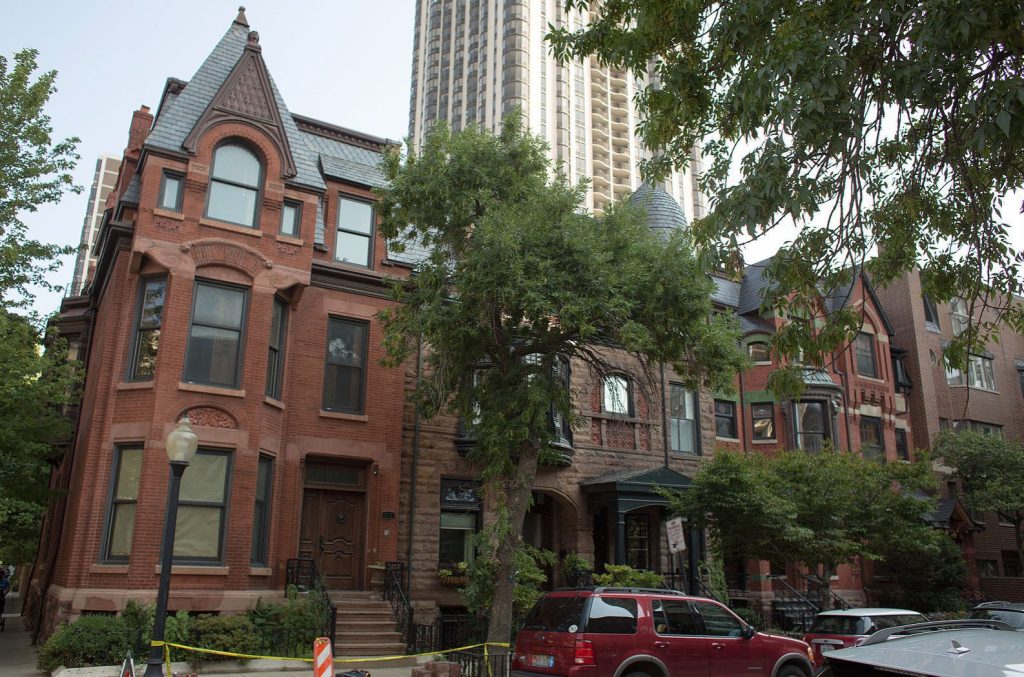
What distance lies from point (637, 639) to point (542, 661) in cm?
139

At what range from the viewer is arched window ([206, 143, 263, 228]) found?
61.1 ft

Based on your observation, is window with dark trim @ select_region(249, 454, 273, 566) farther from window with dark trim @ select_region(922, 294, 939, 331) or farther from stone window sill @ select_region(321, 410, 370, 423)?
window with dark trim @ select_region(922, 294, 939, 331)

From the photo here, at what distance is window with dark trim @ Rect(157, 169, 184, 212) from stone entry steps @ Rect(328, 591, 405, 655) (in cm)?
939

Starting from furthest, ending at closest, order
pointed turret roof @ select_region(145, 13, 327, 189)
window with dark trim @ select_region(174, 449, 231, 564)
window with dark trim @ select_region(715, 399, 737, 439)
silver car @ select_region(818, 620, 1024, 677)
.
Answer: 1. window with dark trim @ select_region(715, 399, 737, 439)
2. pointed turret roof @ select_region(145, 13, 327, 189)
3. window with dark trim @ select_region(174, 449, 231, 564)
4. silver car @ select_region(818, 620, 1024, 677)

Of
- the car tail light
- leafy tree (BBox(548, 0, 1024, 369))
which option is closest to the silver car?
leafy tree (BBox(548, 0, 1024, 369))

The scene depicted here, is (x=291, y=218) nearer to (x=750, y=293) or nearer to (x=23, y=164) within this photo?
(x=23, y=164)

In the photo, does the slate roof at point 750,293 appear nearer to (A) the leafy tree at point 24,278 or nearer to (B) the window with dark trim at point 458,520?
(B) the window with dark trim at point 458,520

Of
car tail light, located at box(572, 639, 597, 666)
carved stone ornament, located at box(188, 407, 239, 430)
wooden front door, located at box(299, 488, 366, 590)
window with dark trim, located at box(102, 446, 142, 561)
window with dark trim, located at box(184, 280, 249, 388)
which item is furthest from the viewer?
wooden front door, located at box(299, 488, 366, 590)

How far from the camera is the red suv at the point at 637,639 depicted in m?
11.2

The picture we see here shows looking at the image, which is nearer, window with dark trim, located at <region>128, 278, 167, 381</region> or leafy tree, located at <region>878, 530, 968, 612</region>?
window with dark trim, located at <region>128, 278, 167, 381</region>

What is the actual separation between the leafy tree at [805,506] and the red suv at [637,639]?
6.66 m

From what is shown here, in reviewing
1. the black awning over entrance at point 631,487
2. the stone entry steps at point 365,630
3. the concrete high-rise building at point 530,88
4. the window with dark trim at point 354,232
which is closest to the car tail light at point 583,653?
the stone entry steps at point 365,630

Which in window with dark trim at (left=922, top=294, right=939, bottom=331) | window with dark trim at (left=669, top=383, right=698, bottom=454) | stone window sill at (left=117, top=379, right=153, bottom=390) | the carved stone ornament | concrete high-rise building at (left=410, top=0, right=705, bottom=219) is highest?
concrete high-rise building at (left=410, top=0, right=705, bottom=219)

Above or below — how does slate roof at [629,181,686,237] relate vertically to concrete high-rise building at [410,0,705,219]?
below
